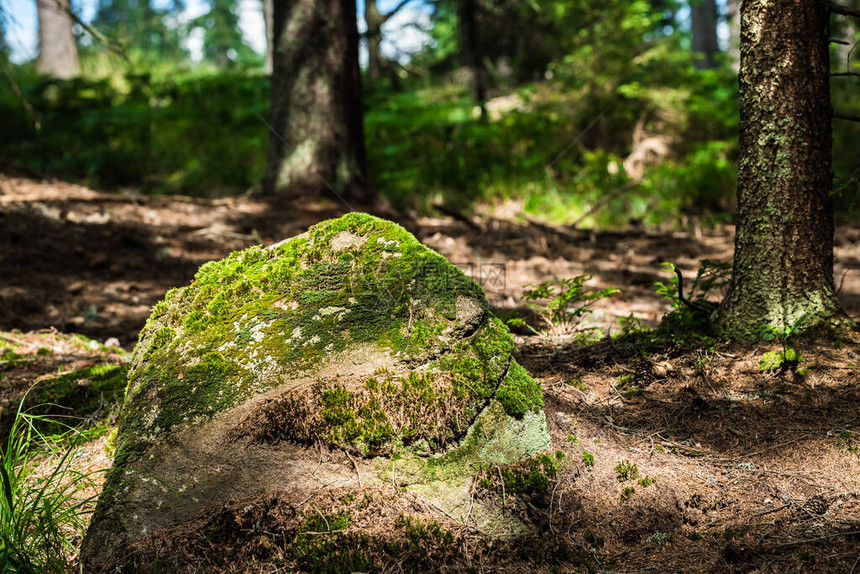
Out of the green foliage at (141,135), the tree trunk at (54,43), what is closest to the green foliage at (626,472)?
the green foliage at (141,135)

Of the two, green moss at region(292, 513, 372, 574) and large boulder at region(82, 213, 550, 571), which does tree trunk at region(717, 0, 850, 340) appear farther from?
green moss at region(292, 513, 372, 574)

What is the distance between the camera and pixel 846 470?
229 cm

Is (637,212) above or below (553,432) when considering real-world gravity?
above

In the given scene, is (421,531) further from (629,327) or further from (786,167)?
(786,167)

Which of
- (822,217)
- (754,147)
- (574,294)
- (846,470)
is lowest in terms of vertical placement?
(846,470)

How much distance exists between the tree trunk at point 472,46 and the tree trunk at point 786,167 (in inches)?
314

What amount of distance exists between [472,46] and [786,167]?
9093mm

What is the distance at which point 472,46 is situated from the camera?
430 inches

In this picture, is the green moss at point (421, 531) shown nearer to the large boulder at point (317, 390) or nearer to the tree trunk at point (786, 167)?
the large boulder at point (317, 390)

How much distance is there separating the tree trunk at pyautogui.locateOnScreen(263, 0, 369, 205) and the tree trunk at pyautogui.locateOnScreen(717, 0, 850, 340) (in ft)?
14.9

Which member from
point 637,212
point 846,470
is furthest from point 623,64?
point 846,470

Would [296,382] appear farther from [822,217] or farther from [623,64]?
[623,64]

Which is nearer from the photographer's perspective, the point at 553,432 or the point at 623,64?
the point at 553,432

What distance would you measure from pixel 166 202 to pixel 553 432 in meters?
6.07
